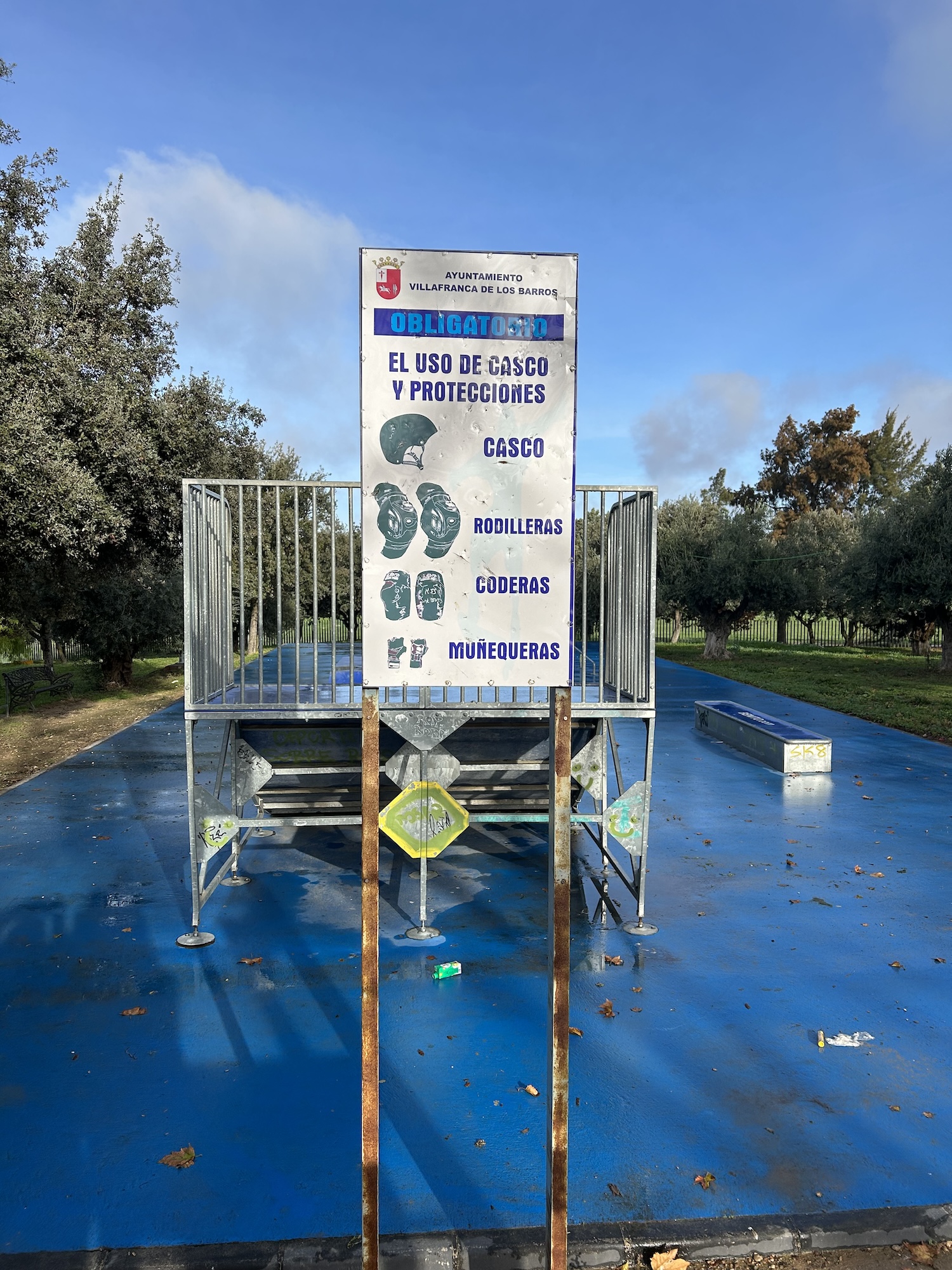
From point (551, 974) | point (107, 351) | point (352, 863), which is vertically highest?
point (107, 351)

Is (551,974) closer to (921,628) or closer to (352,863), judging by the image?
(352,863)

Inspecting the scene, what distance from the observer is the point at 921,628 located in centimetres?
2736

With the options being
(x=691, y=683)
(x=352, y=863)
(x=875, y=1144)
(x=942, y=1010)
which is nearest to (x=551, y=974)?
(x=875, y=1144)

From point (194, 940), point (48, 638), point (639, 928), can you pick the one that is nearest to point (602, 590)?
point (639, 928)

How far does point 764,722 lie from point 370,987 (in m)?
10.5

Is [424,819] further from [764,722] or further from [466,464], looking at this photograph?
[764,722]

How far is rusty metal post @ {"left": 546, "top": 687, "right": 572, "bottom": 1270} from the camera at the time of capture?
2.24m

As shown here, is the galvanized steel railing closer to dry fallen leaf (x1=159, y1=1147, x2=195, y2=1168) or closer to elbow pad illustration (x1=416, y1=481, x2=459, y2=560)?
elbow pad illustration (x1=416, y1=481, x2=459, y2=560)

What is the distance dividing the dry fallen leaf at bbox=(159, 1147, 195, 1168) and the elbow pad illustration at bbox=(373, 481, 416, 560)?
2.33m

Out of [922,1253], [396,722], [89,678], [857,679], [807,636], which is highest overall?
[396,722]

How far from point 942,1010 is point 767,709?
1233cm

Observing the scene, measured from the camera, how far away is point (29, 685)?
51.1 feet

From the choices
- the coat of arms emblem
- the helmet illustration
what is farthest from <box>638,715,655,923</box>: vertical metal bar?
the coat of arms emblem

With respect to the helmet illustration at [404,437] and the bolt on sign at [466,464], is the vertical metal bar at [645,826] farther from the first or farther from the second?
the helmet illustration at [404,437]
